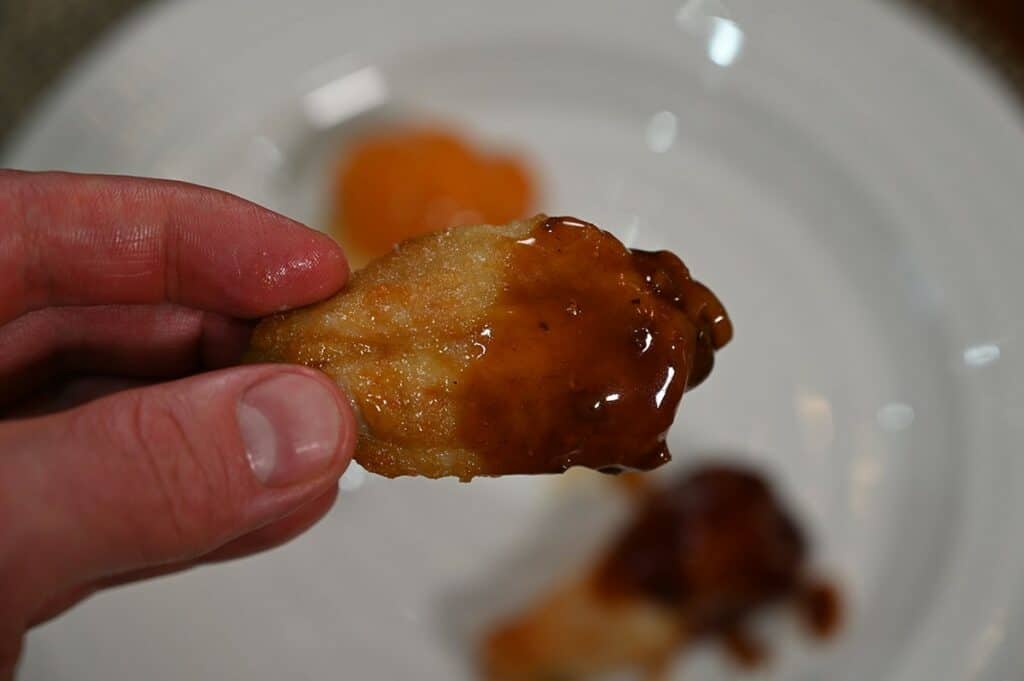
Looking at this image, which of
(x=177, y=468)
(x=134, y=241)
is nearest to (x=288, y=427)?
(x=177, y=468)

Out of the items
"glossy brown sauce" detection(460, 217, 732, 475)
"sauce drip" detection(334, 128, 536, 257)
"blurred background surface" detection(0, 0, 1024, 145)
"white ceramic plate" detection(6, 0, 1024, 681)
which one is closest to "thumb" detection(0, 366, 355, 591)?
"glossy brown sauce" detection(460, 217, 732, 475)

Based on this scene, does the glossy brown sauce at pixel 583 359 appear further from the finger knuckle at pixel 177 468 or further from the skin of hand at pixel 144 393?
the finger knuckle at pixel 177 468

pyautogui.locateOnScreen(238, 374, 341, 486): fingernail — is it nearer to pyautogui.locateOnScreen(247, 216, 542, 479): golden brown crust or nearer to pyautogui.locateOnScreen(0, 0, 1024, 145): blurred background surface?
pyautogui.locateOnScreen(247, 216, 542, 479): golden brown crust

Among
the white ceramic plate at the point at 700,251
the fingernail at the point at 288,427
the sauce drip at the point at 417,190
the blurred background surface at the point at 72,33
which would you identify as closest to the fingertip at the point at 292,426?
the fingernail at the point at 288,427

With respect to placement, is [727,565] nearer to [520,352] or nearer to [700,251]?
[700,251]

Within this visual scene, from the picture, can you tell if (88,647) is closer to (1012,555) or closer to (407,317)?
(407,317)

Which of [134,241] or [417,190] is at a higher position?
[417,190]
